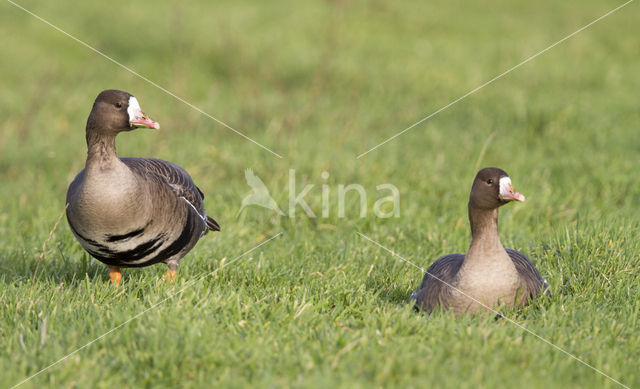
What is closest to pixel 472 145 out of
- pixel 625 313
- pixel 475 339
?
pixel 625 313

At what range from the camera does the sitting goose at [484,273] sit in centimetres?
434

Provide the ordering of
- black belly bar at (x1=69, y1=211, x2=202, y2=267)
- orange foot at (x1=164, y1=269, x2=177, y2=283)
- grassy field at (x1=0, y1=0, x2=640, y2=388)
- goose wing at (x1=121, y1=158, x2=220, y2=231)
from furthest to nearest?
goose wing at (x1=121, y1=158, x2=220, y2=231)
orange foot at (x1=164, y1=269, x2=177, y2=283)
black belly bar at (x1=69, y1=211, x2=202, y2=267)
grassy field at (x1=0, y1=0, x2=640, y2=388)

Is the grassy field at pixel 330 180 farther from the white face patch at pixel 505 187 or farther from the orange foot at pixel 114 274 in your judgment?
the white face patch at pixel 505 187

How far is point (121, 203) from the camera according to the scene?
4309 mm

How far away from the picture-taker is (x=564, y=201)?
7055 millimetres

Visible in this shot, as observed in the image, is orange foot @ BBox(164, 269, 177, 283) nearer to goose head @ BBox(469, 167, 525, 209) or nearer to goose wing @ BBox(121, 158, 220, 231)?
goose wing @ BBox(121, 158, 220, 231)

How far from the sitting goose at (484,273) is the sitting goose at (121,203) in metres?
1.80

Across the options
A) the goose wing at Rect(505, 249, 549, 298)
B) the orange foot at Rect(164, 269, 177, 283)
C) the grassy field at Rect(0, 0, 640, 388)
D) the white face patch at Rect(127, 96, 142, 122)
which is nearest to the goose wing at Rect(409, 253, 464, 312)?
the grassy field at Rect(0, 0, 640, 388)

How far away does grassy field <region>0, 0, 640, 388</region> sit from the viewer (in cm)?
376

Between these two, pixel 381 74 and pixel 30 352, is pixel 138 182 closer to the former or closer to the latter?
pixel 30 352

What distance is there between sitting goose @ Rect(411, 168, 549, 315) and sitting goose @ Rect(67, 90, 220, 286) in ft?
5.91

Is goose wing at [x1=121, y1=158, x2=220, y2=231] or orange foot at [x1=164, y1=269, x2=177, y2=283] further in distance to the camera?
goose wing at [x1=121, y1=158, x2=220, y2=231]

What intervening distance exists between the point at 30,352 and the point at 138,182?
127cm

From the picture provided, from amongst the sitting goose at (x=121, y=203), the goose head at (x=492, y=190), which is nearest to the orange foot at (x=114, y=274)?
the sitting goose at (x=121, y=203)
